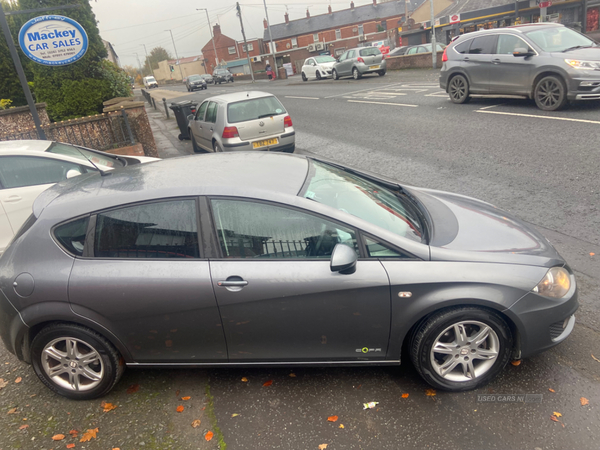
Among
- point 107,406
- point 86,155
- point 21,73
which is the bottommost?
point 107,406

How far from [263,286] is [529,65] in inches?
418

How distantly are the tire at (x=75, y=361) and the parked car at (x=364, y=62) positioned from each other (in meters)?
24.4

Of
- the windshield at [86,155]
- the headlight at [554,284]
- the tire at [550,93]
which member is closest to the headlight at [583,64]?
the tire at [550,93]

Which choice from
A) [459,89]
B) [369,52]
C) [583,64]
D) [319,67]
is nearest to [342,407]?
[583,64]

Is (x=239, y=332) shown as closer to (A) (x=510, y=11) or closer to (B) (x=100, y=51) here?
(B) (x=100, y=51)

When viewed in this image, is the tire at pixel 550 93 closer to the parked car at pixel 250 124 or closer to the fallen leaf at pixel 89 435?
the parked car at pixel 250 124

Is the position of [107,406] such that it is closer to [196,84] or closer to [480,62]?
[480,62]

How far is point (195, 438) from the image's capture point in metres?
2.95

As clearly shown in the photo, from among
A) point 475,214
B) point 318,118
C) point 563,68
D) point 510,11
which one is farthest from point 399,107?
point 510,11

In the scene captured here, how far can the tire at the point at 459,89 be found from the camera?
13.0m

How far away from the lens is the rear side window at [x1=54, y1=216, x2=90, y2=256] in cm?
313

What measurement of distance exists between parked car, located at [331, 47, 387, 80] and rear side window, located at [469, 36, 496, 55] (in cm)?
1319

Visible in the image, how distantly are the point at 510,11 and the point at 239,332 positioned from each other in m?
38.2

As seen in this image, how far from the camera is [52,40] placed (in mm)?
9500
